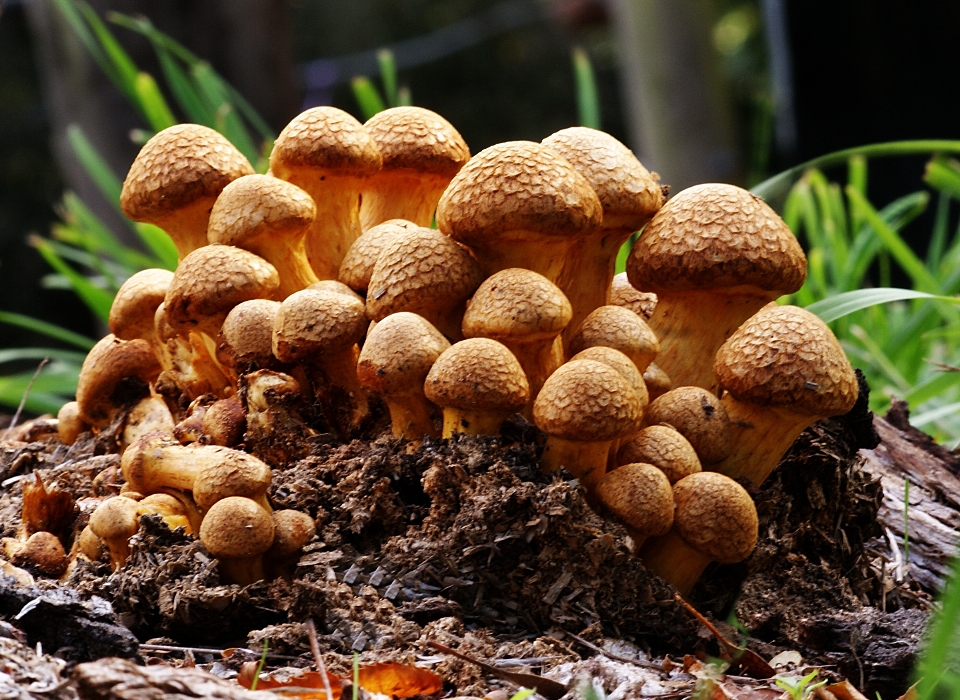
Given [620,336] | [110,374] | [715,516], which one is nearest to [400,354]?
[620,336]

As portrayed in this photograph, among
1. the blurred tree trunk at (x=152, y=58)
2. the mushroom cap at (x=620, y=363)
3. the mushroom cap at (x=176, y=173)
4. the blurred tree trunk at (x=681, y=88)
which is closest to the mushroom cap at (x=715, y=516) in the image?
the mushroom cap at (x=620, y=363)

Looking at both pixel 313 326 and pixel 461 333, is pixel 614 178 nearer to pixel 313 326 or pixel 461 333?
pixel 461 333

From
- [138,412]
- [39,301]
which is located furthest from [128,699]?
[39,301]

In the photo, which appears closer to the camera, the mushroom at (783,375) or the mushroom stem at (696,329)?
the mushroom at (783,375)

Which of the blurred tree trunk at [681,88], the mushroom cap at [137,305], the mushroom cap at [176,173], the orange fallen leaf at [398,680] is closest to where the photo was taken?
the orange fallen leaf at [398,680]

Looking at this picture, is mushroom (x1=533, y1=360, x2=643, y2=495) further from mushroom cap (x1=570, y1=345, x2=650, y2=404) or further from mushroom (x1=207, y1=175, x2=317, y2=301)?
mushroom (x1=207, y1=175, x2=317, y2=301)

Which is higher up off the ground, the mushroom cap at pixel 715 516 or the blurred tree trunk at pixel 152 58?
the blurred tree trunk at pixel 152 58

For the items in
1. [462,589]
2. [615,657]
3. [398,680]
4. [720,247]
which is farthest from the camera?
[720,247]

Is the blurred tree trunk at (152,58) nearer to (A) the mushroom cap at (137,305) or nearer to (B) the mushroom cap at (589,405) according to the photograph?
(A) the mushroom cap at (137,305)

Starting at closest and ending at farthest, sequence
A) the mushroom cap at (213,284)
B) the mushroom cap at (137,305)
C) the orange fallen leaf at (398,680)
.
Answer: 1. the orange fallen leaf at (398,680)
2. the mushroom cap at (213,284)
3. the mushroom cap at (137,305)
